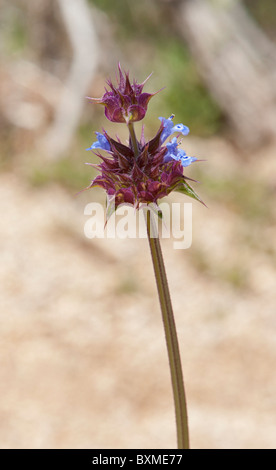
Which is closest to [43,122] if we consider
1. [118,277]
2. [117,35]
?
[117,35]

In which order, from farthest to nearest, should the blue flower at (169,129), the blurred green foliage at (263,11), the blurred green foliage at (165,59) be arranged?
the blurred green foliage at (263,11)
the blurred green foliage at (165,59)
the blue flower at (169,129)

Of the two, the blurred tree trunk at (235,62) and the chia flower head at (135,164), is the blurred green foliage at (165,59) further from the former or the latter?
the chia flower head at (135,164)

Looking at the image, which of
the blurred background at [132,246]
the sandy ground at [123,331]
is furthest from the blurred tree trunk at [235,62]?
the sandy ground at [123,331]

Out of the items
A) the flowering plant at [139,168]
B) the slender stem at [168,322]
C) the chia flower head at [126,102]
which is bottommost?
the slender stem at [168,322]

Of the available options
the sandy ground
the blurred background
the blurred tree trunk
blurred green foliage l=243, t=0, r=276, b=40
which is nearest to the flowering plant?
the blurred background

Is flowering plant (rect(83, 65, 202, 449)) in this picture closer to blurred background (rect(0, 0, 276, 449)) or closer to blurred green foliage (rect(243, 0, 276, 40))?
blurred background (rect(0, 0, 276, 449))

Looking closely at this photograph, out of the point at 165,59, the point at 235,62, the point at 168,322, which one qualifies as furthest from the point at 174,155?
the point at 165,59

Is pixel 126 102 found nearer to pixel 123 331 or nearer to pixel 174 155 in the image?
pixel 174 155
